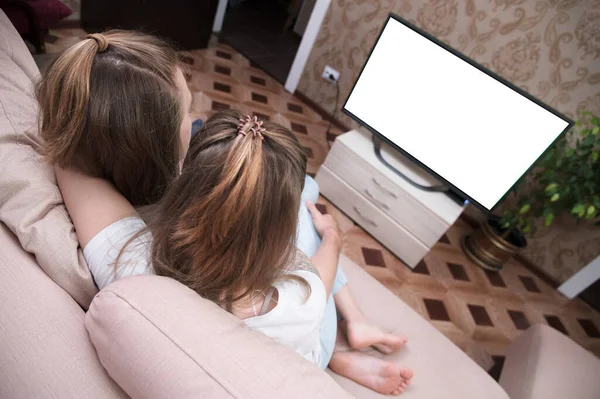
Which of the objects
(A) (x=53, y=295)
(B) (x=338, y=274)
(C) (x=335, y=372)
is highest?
(A) (x=53, y=295)

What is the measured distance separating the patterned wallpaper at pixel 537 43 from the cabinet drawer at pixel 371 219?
1018 millimetres

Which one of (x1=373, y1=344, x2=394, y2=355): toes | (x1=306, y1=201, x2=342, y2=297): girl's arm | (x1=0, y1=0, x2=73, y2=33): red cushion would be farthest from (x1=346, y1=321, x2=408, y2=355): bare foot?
(x1=0, y1=0, x2=73, y2=33): red cushion

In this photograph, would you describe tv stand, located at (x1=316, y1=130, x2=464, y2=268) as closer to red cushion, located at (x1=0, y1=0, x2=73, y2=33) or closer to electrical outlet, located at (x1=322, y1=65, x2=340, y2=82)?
electrical outlet, located at (x1=322, y1=65, x2=340, y2=82)

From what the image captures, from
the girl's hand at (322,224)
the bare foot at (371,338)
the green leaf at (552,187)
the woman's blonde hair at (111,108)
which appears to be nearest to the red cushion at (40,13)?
the woman's blonde hair at (111,108)

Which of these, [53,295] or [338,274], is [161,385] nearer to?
[53,295]

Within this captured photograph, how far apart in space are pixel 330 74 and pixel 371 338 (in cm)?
227

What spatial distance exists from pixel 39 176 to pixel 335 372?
2.87 ft

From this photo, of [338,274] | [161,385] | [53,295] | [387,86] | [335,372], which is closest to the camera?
[161,385]

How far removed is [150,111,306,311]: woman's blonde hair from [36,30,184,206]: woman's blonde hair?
11 cm

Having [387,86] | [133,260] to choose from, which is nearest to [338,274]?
[133,260]

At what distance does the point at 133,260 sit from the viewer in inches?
24.0

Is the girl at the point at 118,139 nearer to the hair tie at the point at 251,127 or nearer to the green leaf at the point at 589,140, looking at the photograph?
the hair tie at the point at 251,127

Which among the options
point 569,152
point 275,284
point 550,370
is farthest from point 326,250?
point 569,152

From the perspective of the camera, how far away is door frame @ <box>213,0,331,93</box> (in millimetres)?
2660
